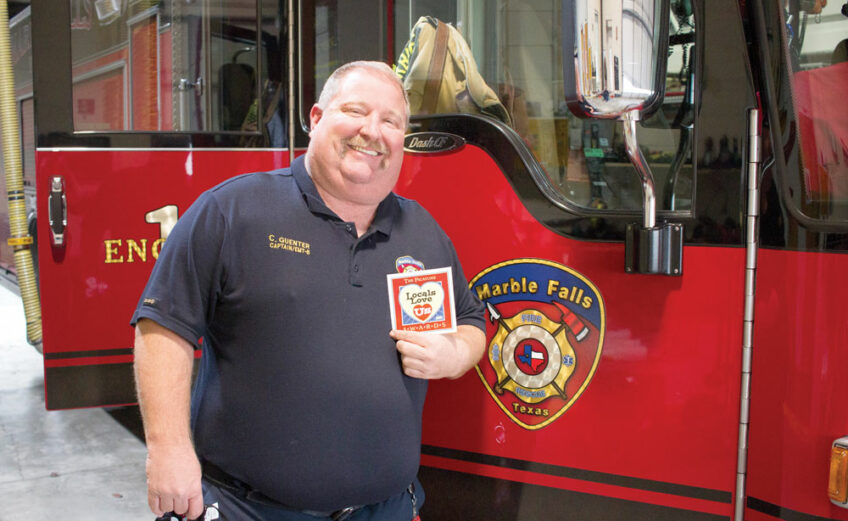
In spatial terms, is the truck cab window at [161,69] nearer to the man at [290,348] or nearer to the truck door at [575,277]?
the truck door at [575,277]

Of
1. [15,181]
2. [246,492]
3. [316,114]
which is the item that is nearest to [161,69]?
[15,181]

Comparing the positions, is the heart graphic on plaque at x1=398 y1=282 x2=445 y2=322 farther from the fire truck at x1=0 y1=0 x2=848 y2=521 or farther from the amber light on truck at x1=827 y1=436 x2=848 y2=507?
the amber light on truck at x1=827 y1=436 x2=848 y2=507

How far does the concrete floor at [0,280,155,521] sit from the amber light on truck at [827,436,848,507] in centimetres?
254

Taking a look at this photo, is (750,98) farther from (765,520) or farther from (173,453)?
(173,453)

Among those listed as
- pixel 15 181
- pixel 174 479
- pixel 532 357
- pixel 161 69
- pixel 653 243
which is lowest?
pixel 174 479

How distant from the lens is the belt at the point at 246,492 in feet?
5.65

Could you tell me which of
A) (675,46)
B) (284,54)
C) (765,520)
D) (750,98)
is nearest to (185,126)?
(284,54)

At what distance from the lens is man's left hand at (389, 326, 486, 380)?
175 cm

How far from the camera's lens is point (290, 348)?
1671mm

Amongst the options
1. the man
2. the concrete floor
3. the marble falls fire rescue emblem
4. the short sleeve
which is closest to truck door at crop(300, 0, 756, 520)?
the marble falls fire rescue emblem

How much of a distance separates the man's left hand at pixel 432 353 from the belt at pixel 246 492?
328 mm

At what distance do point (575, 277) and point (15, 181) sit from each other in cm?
264

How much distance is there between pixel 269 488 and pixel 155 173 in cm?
177

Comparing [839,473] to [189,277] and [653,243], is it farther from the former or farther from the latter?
[189,277]
